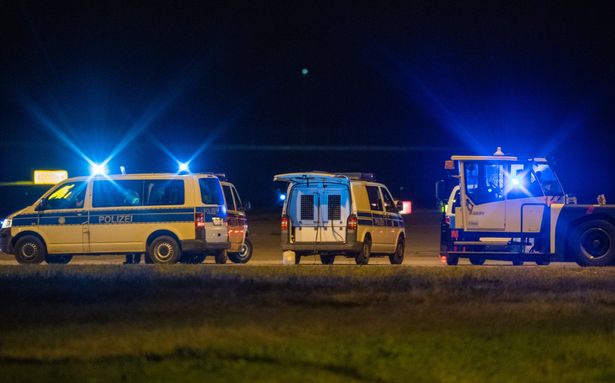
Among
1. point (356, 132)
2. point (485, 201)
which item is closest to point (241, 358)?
point (485, 201)

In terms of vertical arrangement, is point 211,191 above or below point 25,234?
above

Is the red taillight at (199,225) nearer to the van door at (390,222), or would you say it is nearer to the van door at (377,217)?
the van door at (377,217)

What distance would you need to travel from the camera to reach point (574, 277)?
17.0m

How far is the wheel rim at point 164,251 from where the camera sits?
848 inches

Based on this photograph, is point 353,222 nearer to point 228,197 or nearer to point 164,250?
point 228,197

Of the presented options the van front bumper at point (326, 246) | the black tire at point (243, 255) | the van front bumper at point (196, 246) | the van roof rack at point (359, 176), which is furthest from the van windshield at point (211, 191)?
the van roof rack at point (359, 176)

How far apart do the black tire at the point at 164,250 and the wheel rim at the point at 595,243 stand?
818 cm

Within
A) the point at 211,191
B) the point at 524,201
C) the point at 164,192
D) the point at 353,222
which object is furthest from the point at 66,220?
the point at 524,201

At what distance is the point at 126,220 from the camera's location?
70.6 feet

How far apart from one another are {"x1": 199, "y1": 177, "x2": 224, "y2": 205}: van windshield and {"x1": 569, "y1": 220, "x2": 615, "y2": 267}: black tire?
23.7 ft

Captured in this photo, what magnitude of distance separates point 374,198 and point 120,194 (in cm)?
554

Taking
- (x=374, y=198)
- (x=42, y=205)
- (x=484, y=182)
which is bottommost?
(x=42, y=205)

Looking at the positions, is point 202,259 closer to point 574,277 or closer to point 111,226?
point 111,226

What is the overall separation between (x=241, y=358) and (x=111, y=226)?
12.5 m
